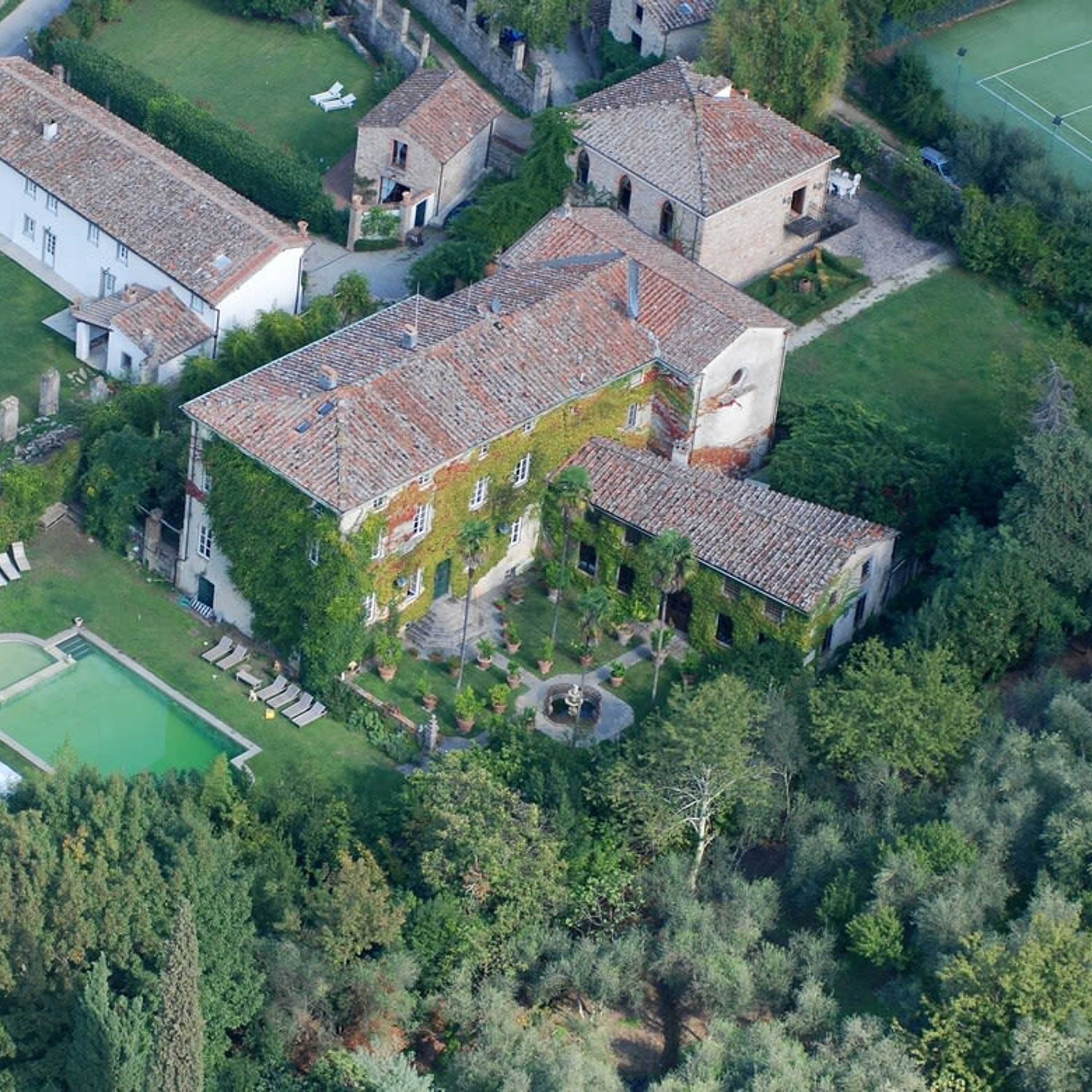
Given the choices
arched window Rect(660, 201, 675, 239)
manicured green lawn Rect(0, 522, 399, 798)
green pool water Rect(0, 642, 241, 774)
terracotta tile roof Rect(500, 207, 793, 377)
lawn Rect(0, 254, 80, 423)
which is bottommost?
green pool water Rect(0, 642, 241, 774)

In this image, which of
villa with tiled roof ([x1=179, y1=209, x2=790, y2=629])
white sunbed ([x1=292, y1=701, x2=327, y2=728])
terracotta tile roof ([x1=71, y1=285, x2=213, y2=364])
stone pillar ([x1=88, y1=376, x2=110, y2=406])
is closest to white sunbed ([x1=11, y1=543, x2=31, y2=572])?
villa with tiled roof ([x1=179, y1=209, x2=790, y2=629])

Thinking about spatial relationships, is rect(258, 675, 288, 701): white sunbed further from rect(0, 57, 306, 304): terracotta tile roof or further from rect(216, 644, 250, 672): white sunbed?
rect(0, 57, 306, 304): terracotta tile roof

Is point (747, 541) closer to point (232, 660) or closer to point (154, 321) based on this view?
point (232, 660)

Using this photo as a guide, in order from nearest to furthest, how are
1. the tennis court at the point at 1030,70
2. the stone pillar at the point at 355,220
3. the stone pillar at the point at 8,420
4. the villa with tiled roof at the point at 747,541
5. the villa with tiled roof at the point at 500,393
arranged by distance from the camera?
the villa with tiled roof at the point at 500,393 → the villa with tiled roof at the point at 747,541 → the stone pillar at the point at 8,420 → the stone pillar at the point at 355,220 → the tennis court at the point at 1030,70

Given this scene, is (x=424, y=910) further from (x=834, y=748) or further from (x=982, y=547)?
(x=982, y=547)

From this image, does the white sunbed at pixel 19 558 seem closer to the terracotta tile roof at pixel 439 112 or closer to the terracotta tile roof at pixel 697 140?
the terracotta tile roof at pixel 439 112

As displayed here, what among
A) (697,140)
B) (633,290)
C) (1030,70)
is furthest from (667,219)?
(1030,70)

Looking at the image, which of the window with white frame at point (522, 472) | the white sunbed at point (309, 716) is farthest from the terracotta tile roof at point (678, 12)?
the white sunbed at point (309, 716)
